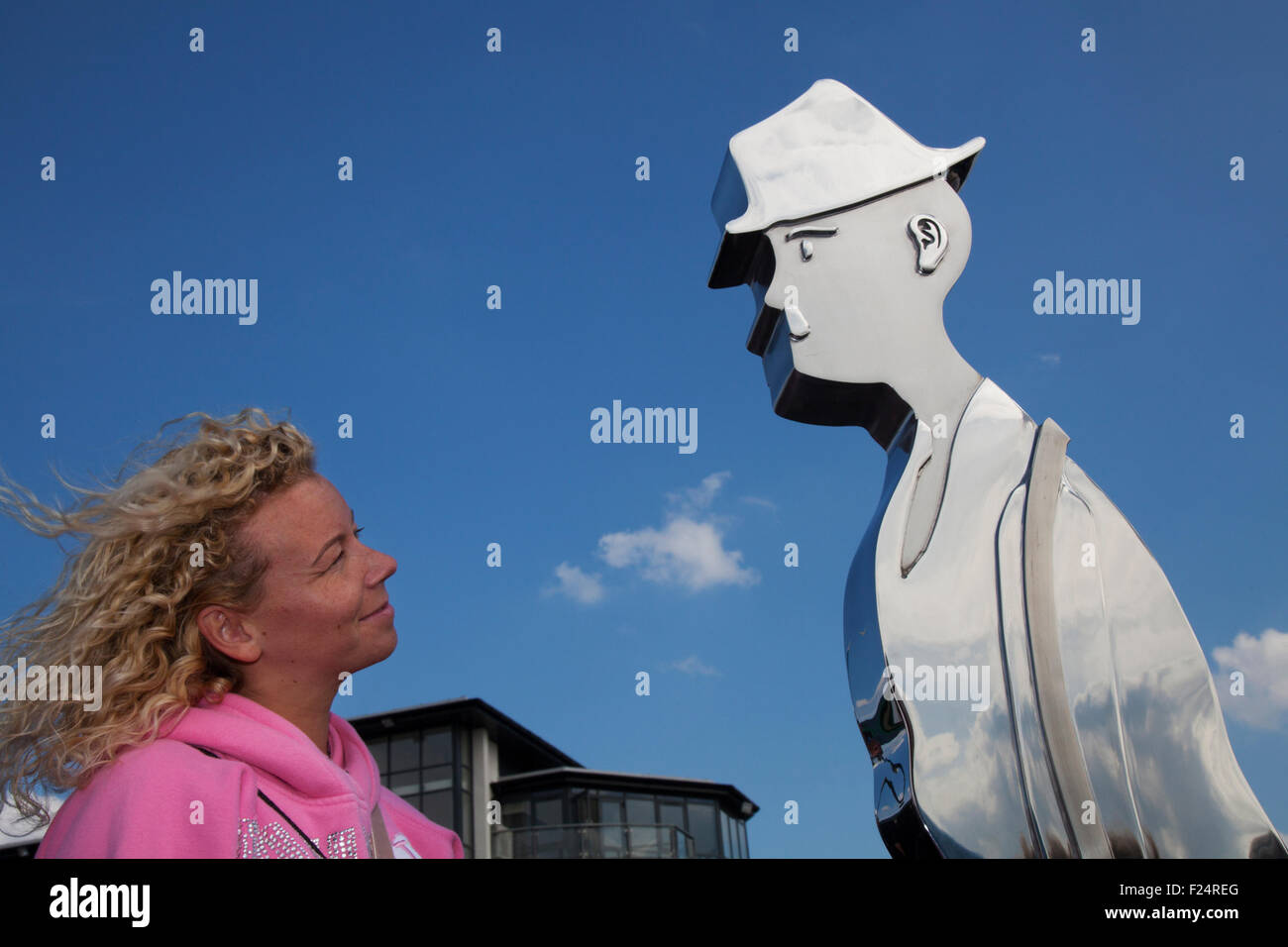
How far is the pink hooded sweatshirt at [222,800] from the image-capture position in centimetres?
215

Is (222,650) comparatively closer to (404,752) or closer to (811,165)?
(811,165)

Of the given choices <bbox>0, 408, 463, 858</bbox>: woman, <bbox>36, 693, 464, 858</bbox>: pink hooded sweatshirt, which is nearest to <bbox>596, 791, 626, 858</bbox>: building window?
<bbox>0, 408, 463, 858</bbox>: woman

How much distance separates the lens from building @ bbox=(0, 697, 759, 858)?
1437 centimetres

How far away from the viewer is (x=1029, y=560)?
4.96 meters

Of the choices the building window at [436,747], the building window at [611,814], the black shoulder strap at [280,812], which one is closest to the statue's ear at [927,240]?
the black shoulder strap at [280,812]

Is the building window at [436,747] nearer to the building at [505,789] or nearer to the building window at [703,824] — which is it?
the building at [505,789]

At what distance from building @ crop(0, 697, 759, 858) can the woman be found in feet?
37.5

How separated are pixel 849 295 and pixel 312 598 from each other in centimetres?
339

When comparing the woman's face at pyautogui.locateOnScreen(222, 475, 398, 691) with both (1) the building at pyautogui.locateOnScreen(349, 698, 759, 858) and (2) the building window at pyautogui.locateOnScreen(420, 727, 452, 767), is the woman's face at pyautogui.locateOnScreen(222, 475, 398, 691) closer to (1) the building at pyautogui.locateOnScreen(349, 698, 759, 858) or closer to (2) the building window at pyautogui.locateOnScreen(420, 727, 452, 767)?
(1) the building at pyautogui.locateOnScreen(349, 698, 759, 858)

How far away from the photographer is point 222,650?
2.62m

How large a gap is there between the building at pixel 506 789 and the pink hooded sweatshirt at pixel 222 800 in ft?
37.9
